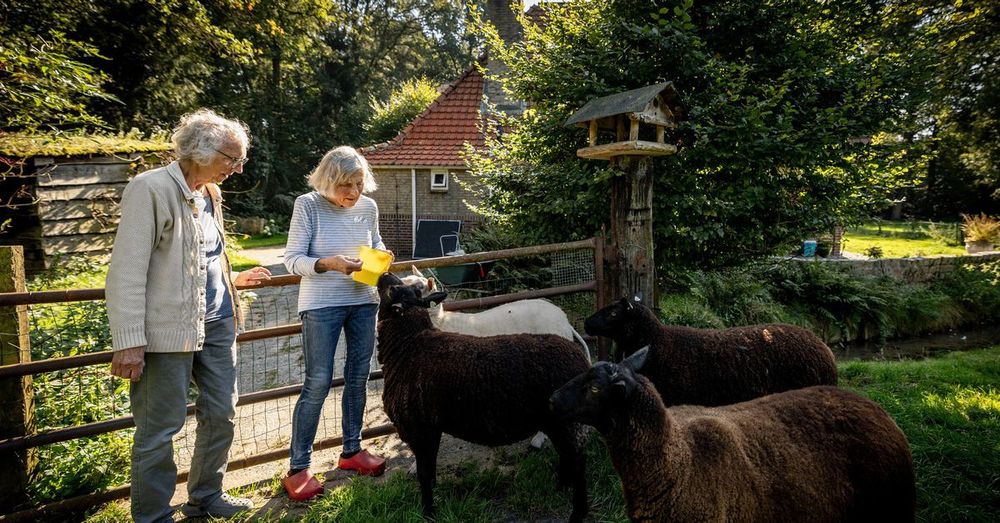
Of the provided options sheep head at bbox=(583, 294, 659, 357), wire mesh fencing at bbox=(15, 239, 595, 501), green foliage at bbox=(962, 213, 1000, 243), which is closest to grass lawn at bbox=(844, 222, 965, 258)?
green foliage at bbox=(962, 213, 1000, 243)

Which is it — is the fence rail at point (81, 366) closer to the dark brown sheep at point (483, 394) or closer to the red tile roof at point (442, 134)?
the dark brown sheep at point (483, 394)

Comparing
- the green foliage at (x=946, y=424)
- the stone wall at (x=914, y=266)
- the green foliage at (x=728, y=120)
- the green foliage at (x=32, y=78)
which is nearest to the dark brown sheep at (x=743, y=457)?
the green foliage at (x=946, y=424)

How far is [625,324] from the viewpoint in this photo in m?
3.83

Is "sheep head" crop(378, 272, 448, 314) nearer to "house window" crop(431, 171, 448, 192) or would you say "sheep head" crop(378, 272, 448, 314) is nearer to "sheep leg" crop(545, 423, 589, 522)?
"sheep leg" crop(545, 423, 589, 522)

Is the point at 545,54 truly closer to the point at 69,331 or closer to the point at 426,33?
the point at 69,331

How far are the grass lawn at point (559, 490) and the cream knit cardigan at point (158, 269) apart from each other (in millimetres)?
1452

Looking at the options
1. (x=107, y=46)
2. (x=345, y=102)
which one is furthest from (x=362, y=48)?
(x=107, y=46)

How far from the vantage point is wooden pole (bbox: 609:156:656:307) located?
450 centimetres

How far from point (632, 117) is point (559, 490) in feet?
9.89

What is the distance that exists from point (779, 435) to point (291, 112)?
32.0 m

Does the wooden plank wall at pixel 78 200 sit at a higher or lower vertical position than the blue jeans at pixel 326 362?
higher

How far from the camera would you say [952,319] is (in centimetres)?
1094

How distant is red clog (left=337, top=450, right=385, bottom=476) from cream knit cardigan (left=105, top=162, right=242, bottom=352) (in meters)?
1.57

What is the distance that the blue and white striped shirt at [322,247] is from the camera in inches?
126
